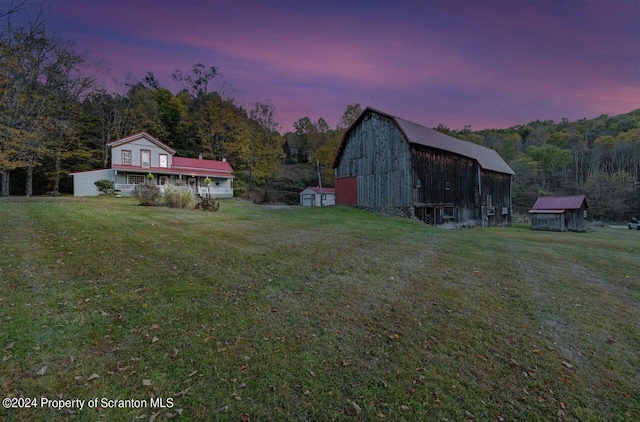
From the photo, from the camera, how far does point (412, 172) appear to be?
20875mm

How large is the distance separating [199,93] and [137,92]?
8426mm

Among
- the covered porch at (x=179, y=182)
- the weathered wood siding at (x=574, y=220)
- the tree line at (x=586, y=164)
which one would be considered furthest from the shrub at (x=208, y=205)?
the tree line at (x=586, y=164)

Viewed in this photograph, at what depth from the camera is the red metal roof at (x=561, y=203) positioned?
24.7 m

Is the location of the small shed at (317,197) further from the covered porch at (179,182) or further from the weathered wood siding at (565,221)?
the weathered wood siding at (565,221)

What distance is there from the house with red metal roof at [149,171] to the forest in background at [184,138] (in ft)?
11.1

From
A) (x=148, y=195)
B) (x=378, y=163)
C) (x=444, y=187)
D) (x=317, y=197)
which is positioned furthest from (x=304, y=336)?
(x=317, y=197)

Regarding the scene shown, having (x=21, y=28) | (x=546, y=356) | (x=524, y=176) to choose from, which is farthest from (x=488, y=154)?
(x=21, y=28)

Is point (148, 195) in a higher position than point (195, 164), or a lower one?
lower

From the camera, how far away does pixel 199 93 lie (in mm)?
39219

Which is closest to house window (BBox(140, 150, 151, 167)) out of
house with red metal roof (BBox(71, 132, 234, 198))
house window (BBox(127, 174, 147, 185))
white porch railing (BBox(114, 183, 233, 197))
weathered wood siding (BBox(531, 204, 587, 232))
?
house with red metal roof (BBox(71, 132, 234, 198))

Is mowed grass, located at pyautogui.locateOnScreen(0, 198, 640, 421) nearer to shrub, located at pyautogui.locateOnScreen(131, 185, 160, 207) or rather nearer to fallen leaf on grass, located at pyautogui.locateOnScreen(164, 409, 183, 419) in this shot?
fallen leaf on grass, located at pyautogui.locateOnScreen(164, 409, 183, 419)

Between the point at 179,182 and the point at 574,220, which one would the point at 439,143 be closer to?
the point at 574,220

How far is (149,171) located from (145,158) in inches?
64.7

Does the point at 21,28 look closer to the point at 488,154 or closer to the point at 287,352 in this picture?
the point at 287,352
